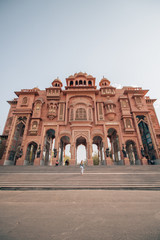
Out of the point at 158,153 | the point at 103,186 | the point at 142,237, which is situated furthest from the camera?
the point at 158,153

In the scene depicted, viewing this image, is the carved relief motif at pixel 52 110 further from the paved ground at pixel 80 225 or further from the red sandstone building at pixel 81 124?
the paved ground at pixel 80 225

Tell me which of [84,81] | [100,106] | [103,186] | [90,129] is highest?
[84,81]

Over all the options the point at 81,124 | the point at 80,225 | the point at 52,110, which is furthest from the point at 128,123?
the point at 80,225

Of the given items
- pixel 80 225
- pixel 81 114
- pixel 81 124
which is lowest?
pixel 80 225

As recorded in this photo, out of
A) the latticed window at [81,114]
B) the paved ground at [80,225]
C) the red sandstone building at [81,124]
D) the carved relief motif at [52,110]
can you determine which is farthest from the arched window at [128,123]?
the paved ground at [80,225]

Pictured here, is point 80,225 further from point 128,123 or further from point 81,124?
point 128,123

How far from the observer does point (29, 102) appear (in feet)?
74.0

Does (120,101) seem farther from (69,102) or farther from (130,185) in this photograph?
(130,185)

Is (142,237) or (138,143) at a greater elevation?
(138,143)

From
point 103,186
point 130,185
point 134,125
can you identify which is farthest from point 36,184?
point 134,125

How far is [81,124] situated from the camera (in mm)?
20109

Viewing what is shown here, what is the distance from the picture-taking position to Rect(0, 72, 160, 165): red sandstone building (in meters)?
19.0

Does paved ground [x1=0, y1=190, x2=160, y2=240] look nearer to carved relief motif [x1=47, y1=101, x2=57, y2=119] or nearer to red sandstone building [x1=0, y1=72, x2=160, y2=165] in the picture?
red sandstone building [x1=0, y1=72, x2=160, y2=165]

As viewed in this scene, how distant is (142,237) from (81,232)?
44.1 inches
